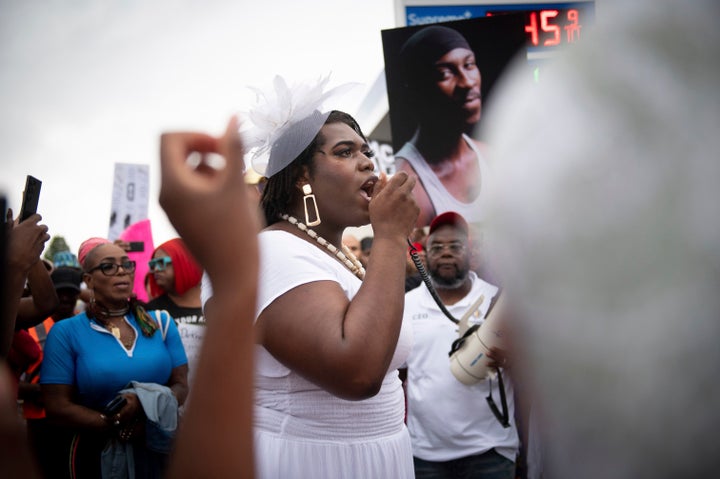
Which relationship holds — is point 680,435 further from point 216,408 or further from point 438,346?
point 438,346

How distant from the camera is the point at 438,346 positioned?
3.81 metres

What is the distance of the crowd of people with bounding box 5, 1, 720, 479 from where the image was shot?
2.19 ft

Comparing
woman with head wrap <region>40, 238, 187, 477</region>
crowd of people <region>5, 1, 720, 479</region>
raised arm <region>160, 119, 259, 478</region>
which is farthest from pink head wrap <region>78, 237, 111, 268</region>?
raised arm <region>160, 119, 259, 478</region>

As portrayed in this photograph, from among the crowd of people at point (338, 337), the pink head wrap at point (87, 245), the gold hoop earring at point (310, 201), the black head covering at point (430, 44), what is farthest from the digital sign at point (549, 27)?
the pink head wrap at point (87, 245)

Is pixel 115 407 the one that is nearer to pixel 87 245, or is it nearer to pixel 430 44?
pixel 87 245

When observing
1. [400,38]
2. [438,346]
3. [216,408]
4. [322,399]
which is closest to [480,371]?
[438,346]

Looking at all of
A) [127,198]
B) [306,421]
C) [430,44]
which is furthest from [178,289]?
[306,421]

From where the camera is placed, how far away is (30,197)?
248 centimetres

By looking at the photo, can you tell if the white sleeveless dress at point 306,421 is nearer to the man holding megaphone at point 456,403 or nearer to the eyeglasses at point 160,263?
the man holding megaphone at point 456,403

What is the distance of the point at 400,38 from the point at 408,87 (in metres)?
0.33

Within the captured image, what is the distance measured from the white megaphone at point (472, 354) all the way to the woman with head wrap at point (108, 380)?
64.6 inches

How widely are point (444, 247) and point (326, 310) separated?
2917mm

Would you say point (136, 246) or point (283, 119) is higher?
point (283, 119)

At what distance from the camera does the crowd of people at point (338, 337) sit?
2.19ft
